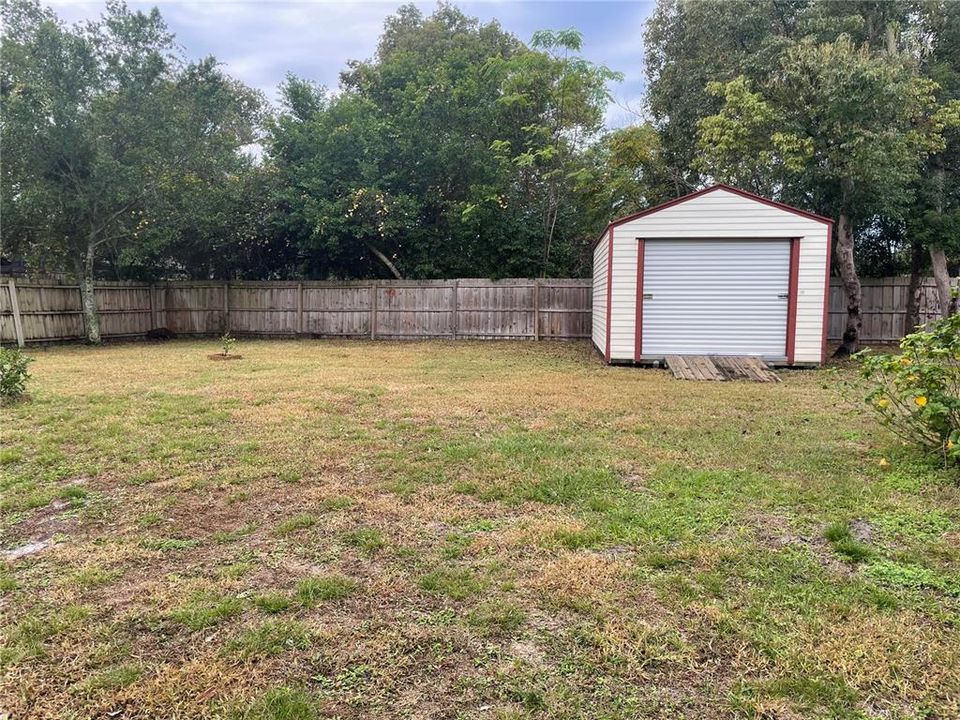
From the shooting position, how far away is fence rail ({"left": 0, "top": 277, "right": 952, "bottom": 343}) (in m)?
14.4

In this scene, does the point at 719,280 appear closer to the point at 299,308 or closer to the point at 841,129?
the point at 841,129

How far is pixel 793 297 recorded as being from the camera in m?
9.86

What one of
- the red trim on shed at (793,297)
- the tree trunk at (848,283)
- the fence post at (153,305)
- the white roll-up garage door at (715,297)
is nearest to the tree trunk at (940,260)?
the tree trunk at (848,283)

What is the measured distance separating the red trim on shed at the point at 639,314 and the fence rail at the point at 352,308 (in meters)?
4.91

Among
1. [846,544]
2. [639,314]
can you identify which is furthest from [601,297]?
[846,544]

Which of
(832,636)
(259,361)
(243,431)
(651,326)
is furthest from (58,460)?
(651,326)

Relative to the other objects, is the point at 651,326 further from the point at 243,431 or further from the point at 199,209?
the point at 199,209

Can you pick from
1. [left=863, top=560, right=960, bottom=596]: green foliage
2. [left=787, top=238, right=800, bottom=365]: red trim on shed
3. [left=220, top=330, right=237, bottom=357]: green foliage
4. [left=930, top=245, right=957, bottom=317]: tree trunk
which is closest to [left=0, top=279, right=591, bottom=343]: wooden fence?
[left=220, top=330, right=237, bottom=357]: green foliage

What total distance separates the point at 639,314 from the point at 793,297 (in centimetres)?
244

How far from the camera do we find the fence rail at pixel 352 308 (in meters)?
14.4

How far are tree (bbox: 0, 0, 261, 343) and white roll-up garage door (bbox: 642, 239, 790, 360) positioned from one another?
11360 millimetres

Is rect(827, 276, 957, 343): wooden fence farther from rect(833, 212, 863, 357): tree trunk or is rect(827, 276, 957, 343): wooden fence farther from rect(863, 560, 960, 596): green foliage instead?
rect(863, 560, 960, 596): green foliage

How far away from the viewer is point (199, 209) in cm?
1523

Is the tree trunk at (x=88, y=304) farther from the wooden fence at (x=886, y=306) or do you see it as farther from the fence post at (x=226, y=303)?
the wooden fence at (x=886, y=306)
